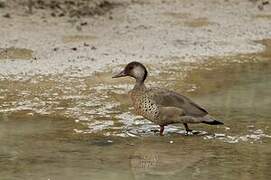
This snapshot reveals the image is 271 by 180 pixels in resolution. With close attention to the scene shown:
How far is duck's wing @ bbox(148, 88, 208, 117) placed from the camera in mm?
8500

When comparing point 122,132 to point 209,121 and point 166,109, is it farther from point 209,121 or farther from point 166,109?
point 209,121

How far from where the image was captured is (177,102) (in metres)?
8.56

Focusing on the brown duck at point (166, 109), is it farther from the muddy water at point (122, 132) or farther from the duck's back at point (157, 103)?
the muddy water at point (122, 132)

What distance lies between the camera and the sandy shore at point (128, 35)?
1234 cm

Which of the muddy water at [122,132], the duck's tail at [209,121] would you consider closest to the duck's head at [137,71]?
the muddy water at [122,132]

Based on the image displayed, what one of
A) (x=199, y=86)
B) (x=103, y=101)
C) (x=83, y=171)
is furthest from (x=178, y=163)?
(x=199, y=86)

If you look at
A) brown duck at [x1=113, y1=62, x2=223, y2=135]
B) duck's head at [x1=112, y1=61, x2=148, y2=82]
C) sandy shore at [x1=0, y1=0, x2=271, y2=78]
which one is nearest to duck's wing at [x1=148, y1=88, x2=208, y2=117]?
brown duck at [x1=113, y1=62, x2=223, y2=135]

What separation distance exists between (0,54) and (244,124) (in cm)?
467

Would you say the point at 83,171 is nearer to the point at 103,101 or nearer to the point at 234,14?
the point at 103,101

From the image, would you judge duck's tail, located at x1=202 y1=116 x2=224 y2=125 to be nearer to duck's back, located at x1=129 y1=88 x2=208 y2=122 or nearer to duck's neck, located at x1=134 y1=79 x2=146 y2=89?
duck's back, located at x1=129 y1=88 x2=208 y2=122

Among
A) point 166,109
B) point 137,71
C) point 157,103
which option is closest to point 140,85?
point 137,71

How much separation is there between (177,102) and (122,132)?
1.97 ft

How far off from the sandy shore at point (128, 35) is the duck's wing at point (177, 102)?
3079 mm

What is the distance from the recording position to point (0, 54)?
12.6 meters
